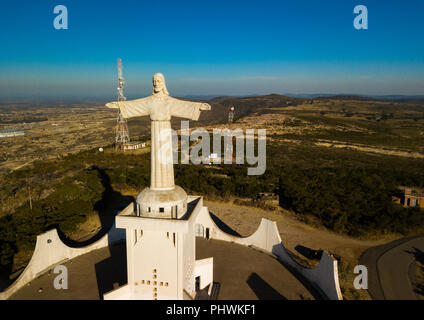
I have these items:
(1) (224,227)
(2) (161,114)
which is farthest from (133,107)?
(1) (224,227)

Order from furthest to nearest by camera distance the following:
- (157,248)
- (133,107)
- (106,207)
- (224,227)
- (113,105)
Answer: (106,207)
(224,227)
(113,105)
(133,107)
(157,248)

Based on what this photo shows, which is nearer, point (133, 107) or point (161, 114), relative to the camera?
point (161, 114)

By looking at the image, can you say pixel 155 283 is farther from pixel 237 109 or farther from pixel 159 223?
pixel 237 109

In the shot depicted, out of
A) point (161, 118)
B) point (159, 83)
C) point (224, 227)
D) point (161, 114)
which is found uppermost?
point (159, 83)

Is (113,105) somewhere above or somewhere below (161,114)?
above

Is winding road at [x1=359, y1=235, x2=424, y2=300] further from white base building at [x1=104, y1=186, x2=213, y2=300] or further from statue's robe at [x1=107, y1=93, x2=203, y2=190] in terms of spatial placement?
statue's robe at [x1=107, y1=93, x2=203, y2=190]

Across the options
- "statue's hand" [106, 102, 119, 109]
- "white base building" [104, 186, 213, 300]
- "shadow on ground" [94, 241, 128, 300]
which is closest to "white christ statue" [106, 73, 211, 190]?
"statue's hand" [106, 102, 119, 109]

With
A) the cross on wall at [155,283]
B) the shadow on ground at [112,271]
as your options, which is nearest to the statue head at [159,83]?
the cross on wall at [155,283]

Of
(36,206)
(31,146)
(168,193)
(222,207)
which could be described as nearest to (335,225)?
(222,207)
